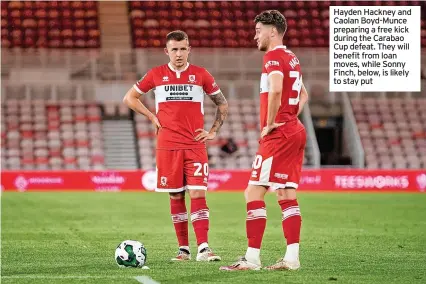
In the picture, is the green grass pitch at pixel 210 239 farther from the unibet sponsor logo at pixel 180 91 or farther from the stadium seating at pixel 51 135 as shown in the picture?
the stadium seating at pixel 51 135

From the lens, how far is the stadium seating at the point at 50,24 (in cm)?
3250

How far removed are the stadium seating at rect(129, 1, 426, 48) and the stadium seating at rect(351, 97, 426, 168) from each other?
2.46m

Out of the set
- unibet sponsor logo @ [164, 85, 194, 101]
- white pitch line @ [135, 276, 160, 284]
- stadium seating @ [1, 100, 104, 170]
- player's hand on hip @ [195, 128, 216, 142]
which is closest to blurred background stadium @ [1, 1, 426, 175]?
stadium seating @ [1, 100, 104, 170]

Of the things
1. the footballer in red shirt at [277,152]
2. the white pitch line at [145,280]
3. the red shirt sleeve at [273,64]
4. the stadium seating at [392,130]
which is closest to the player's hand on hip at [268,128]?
the footballer in red shirt at [277,152]

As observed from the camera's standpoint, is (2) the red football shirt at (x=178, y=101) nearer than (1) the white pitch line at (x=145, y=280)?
No

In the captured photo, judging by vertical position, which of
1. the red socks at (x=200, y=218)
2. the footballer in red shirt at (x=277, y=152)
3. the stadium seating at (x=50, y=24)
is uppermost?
the stadium seating at (x=50, y=24)

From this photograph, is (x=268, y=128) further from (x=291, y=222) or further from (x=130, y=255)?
(x=130, y=255)

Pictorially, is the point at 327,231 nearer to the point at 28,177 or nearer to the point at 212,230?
the point at 212,230

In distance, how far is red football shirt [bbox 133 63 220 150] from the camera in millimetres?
9898

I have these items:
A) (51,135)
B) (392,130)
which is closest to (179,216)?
(51,135)

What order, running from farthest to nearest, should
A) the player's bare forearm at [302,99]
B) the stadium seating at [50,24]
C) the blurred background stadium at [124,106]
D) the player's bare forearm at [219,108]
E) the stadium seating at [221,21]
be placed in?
the stadium seating at [221,21] < the stadium seating at [50,24] < the blurred background stadium at [124,106] < the player's bare forearm at [219,108] < the player's bare forearm at [302,99]

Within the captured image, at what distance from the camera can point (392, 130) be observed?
31.5m

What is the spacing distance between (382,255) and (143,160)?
19821 mm

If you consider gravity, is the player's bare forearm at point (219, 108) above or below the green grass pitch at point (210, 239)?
above
